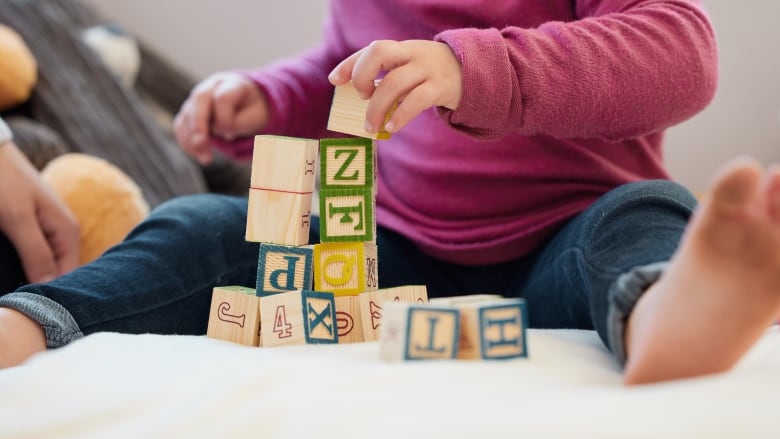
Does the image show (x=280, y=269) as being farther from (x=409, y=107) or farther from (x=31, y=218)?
(x=31, y=218)

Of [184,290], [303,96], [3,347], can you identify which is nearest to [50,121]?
[303,96]

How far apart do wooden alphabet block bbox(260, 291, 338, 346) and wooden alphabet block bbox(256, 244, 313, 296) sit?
0.7 inches

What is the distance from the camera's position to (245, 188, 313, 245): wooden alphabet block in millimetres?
653

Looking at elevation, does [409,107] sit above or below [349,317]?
above

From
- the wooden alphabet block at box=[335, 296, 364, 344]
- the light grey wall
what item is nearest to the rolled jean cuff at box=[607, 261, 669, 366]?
the wooden alphabet block at box=[335, 296, 364, 344]

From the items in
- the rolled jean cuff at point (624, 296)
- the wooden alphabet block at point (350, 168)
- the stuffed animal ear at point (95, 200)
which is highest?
the wooden alphabet block at point (350, 168)

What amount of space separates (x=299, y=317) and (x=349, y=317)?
0.05 meters

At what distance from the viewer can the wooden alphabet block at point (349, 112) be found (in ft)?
2.14

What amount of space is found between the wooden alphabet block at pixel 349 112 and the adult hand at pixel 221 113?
14.2 inches

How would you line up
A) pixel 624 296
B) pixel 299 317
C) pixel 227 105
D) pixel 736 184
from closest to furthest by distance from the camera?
pixel 736 184
pixel 624 296
pixel 299 317
pixel 227 105

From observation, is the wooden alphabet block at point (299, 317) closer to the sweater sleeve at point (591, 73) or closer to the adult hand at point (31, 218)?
the sweater sleeve at point (591, 73)

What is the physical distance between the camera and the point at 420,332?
536 millimetres

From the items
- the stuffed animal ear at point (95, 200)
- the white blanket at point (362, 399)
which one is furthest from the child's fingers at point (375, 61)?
the stuffed animal ear at point (95, 200)

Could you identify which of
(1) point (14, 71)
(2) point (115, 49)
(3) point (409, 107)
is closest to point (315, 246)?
(3) point (409, 107)
